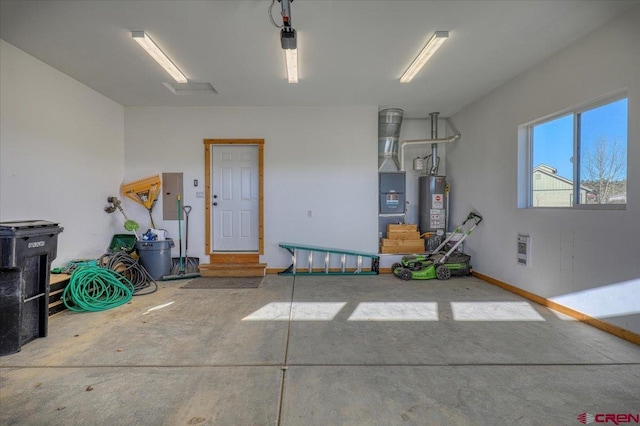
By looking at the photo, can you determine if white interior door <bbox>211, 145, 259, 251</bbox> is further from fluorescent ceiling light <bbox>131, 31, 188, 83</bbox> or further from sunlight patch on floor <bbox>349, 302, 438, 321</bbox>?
sunlight patch on floor <bbox>349, 302, 438, 321</bbox>

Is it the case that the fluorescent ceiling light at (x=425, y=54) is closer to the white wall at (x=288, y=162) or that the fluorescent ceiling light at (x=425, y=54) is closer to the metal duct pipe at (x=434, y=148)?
the white wall at (x=288, y=162)

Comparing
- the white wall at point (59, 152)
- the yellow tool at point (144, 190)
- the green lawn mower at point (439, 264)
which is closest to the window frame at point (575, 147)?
the green lawn mower at point (439, 264)

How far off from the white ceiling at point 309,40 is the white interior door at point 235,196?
1.30m

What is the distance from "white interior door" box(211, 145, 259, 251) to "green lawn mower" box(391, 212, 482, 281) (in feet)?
9.36

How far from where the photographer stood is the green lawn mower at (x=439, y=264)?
16.8 feet

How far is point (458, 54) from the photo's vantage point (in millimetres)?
3713

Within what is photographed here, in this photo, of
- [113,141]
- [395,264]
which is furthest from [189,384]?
[113,141]

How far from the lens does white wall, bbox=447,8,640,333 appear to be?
2.82 m

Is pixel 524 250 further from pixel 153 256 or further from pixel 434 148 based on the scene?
pixel 153 256

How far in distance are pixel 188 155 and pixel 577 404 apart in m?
6.14

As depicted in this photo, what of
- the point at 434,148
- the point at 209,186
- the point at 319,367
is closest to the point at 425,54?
the point at 434,148

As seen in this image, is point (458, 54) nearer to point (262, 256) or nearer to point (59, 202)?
point (262, 256)

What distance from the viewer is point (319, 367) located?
2346 millimetres

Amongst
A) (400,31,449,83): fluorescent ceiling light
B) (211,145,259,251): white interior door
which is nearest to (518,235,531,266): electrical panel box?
(400,31,449,83): fluorescent ceiling light
